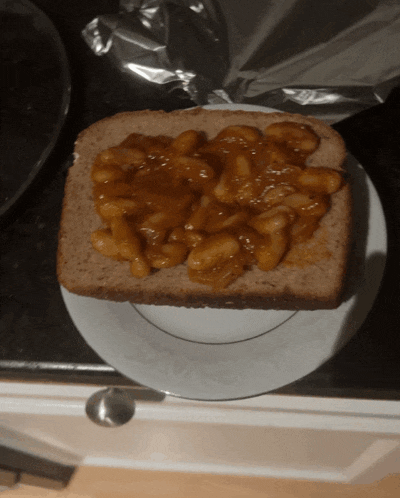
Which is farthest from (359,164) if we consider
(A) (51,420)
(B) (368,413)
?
(A) (51,420)

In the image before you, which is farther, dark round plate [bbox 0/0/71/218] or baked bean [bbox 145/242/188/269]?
dark round plate [bbox 0/0/71/218]

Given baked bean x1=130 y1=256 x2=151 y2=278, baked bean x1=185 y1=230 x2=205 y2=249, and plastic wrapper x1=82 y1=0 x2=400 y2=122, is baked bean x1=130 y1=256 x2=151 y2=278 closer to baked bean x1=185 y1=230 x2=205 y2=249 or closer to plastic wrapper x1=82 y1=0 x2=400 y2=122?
baked bean x1=185 y1=230 x2=205 y2=249

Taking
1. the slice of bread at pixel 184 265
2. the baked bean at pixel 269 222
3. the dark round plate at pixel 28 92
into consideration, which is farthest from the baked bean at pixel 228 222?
the dark round plate at pixel 28 92

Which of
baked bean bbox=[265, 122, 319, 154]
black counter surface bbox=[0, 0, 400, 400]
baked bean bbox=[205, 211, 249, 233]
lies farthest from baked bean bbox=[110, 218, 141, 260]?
baked bean bbox=[265, 122, 319, 154]

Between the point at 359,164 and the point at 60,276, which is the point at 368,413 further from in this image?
the point at 60,276

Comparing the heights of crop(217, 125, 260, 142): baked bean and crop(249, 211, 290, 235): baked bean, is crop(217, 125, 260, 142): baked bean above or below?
above

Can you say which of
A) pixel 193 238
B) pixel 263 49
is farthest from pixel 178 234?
pixel 263 49

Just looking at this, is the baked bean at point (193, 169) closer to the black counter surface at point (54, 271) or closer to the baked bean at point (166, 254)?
the baked bean at point (166, 254)
